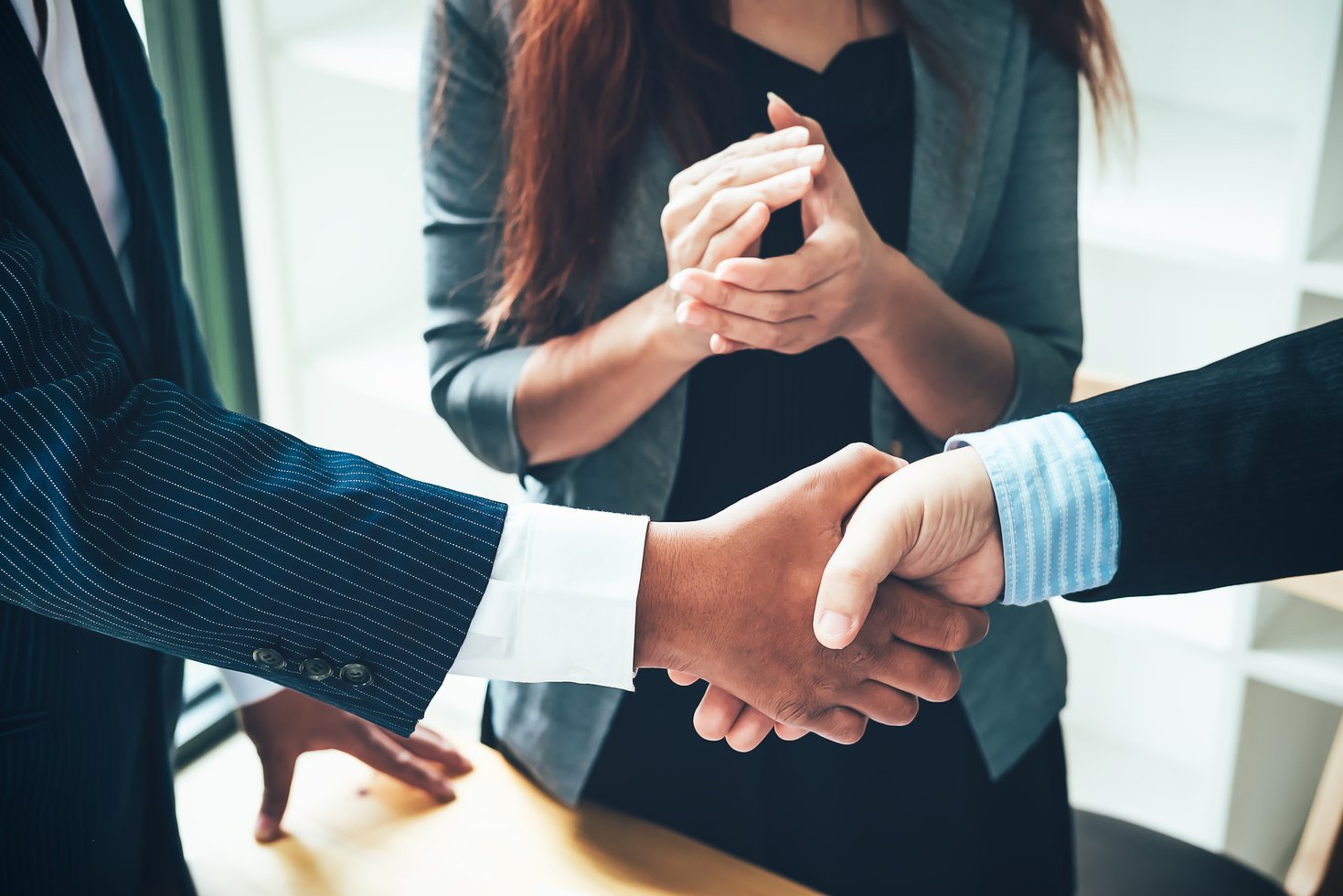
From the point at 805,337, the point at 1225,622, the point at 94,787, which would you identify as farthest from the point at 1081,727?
the point at 94,787

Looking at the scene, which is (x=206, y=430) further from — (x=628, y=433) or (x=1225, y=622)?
(x=1225, y=622)

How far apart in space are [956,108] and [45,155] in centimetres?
81

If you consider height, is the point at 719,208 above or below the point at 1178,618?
above

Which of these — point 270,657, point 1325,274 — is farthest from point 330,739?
point 1325,274

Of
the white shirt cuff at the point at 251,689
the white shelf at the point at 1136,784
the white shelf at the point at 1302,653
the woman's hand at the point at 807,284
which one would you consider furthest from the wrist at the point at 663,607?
the white shelf at the point at 1136,784

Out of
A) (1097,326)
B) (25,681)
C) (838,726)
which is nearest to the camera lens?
(25,681)

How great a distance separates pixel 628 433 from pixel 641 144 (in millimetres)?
289

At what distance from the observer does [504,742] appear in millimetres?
1282

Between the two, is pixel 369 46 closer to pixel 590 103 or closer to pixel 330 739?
pixel 590 103

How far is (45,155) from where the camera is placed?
897 millimetres

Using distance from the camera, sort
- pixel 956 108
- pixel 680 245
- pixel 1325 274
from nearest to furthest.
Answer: pixel 680 245 < pixel 956 108 < pixel 1325 274

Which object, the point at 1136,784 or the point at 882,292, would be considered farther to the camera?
the point at 1136,784

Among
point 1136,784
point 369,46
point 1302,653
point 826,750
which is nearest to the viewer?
point 826,750

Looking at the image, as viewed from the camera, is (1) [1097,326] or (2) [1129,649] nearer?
(1) [1097,326]
